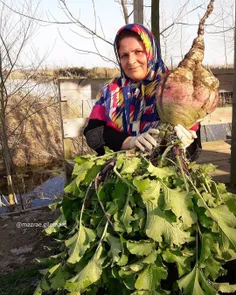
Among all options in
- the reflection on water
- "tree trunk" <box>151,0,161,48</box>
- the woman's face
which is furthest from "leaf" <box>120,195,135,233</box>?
the reflection on water

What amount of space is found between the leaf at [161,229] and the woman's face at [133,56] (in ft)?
3.24

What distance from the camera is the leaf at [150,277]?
0.96 m

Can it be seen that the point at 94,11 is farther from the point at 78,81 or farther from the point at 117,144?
the point at 117,144

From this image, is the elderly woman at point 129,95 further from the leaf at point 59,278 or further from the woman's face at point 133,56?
the leaf at point 59,278

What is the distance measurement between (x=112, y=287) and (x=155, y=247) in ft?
0.63

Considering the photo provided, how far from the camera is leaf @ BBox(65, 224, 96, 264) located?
104cm

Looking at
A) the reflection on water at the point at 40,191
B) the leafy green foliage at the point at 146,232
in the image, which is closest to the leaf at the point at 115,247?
the leafy green foliage at the point at 146,232

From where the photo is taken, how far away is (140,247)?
3.22 ft

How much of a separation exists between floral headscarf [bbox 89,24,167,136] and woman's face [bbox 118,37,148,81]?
33 mm

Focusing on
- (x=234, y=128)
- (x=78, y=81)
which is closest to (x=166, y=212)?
(x=234, y=128)

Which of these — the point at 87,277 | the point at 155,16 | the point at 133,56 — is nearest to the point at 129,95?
the point at 133,56

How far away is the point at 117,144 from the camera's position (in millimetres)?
1819

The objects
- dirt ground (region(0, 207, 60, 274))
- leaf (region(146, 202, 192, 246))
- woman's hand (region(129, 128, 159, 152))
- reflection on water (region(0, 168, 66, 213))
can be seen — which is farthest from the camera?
reflection on water (region(0, 168, 66, 213))

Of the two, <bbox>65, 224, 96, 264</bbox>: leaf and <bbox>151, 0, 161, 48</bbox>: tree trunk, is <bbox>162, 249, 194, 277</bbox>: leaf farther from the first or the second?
<bbox>151, 0, 161, 48</bbox>: tree trunk
